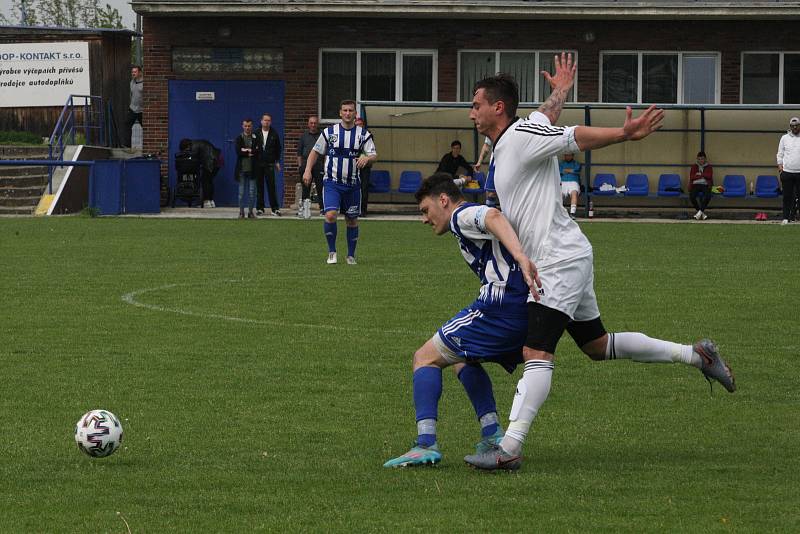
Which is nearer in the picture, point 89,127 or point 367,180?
point 367,180

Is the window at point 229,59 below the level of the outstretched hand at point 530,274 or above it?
above

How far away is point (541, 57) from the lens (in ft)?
106

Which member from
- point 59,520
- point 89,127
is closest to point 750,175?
point 89,127

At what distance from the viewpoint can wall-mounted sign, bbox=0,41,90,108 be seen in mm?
35219

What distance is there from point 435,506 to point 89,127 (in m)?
30.1

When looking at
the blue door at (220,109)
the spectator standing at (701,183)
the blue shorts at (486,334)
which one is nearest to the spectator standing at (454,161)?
the spectator standing at (701,183)

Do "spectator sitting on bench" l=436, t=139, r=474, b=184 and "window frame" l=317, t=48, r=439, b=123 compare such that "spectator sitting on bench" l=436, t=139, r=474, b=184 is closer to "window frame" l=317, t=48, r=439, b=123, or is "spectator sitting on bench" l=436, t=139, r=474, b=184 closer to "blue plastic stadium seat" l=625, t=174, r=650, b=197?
"window frame" l=317, t=48, r=439, b=123

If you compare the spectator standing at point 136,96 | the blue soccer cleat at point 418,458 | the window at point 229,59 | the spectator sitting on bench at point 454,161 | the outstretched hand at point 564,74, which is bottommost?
the blue soccer cleat at point 418,458

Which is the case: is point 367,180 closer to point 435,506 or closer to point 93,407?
point 93,407

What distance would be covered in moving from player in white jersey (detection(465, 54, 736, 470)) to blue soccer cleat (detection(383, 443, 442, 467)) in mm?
167

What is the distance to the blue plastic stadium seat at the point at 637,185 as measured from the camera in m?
29.8

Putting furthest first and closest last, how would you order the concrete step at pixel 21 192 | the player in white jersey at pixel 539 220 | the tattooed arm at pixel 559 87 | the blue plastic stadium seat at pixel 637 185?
1. the concrete step at pixel 21 192
2. the blue plastic stadium seat at pixel 637 185
3. the tattooed arm at pixel 559 87
4. the player in white jersey at pixel 539 220

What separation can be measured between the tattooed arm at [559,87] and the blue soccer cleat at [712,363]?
1.35m

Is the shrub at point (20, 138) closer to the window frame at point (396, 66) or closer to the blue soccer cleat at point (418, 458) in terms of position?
the window frame at point (396, 66)
